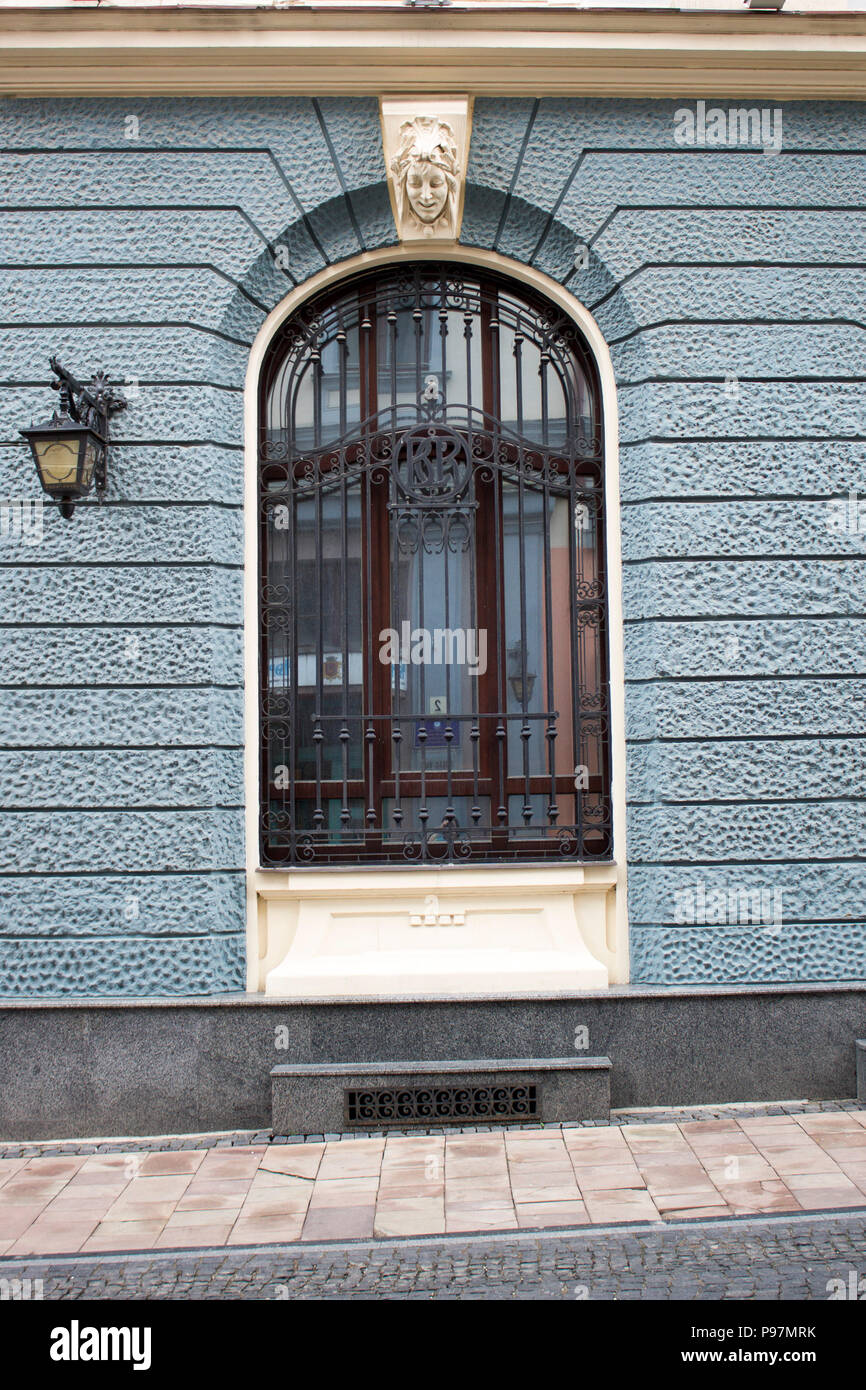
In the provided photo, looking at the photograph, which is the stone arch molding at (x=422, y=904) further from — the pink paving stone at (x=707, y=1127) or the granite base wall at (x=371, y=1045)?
the pink paving stone at (x=707, y=1127)

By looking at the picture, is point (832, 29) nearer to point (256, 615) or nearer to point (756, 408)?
point (756, 408)

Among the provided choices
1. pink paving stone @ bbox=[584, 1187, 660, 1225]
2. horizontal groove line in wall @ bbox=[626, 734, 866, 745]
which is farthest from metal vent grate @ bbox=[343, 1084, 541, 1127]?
horizontal groove line in wall @ bbox=[626, 734, 866, 745]

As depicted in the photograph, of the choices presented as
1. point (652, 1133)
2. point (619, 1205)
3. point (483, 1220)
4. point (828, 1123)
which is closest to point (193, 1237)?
point (483, 1220)

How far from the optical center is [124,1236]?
4305mm

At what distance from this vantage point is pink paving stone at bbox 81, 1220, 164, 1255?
421cm

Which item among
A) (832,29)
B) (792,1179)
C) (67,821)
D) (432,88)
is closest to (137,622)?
(67,821)

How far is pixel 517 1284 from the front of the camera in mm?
3846

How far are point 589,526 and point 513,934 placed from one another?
8.17ft

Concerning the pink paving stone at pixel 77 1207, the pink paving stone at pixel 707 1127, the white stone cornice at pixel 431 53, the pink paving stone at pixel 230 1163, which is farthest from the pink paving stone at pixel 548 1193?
the white stone cornice at pixel 431 53

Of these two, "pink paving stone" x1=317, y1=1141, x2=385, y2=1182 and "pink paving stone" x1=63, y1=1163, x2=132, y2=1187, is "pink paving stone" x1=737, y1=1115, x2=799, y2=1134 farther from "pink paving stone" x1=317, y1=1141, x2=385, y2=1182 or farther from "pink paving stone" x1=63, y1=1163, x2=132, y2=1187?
"pink paving stone" x1=63, y1=1163, x2=132, y2=1187

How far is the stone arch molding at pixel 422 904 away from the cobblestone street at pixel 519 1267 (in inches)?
66.0

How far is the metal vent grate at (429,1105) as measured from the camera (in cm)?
546

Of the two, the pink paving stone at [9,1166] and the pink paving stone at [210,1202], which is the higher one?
the pink paving stone at [210,1202]

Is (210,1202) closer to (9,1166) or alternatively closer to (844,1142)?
(9,1166)
